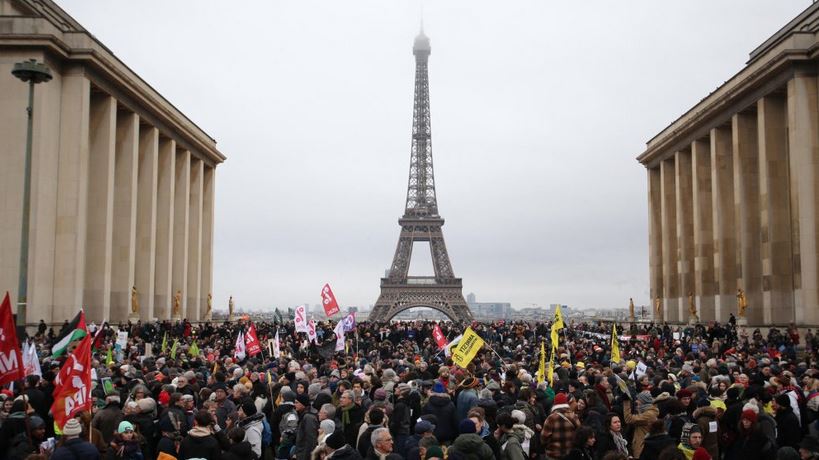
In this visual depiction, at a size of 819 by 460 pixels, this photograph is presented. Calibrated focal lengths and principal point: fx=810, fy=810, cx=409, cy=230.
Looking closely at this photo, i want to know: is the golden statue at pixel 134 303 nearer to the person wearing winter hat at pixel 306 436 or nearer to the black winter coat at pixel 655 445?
the person wearing winter hat at pixel 306 436

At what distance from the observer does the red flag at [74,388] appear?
9.98m

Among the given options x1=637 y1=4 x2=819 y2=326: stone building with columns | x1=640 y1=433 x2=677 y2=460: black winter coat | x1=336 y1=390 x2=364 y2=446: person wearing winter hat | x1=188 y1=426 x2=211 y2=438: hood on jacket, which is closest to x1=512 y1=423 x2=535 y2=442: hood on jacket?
x1=640 y1=433 x2=677 y2=460: black winter coat

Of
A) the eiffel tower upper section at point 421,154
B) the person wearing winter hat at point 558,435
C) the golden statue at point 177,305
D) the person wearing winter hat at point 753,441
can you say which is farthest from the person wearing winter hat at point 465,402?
the eiffel tower upper section at point 421,154

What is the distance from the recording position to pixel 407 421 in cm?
1067

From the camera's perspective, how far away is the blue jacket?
27.1ft

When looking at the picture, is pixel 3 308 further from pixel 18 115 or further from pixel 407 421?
pixel 18 115

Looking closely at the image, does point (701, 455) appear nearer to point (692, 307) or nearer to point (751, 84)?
point (751, 84)

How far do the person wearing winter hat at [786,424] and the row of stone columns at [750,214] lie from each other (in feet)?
93.1

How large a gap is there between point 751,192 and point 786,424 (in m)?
36.4

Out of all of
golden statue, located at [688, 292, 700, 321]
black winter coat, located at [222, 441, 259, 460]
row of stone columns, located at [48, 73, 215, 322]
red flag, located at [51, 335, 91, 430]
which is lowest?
black winter coat, located at [222, 441, 259, 460]

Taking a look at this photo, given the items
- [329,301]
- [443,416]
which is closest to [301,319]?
[329,301]

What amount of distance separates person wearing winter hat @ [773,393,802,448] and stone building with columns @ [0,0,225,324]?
3142cm

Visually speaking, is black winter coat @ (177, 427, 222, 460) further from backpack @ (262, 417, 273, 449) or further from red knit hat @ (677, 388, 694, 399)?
red knit hat @ (677, 388, 694, 399)

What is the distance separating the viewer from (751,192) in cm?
4403
